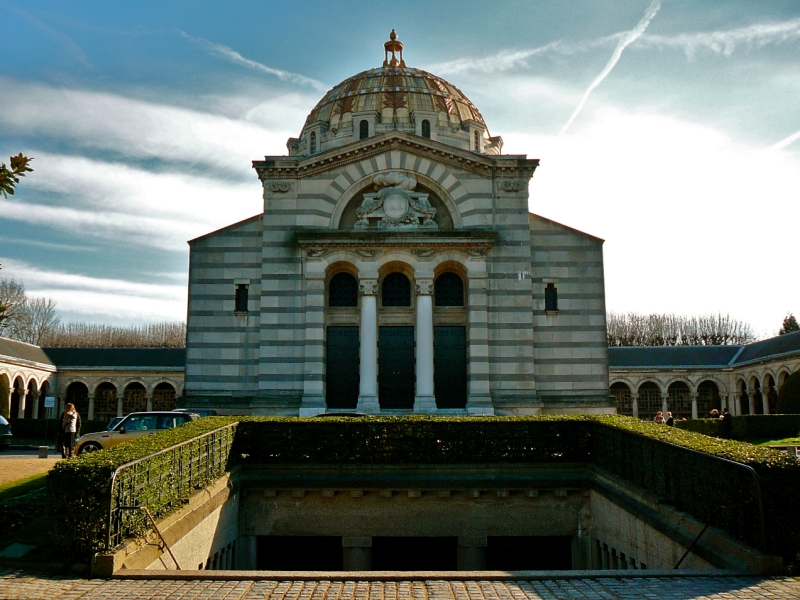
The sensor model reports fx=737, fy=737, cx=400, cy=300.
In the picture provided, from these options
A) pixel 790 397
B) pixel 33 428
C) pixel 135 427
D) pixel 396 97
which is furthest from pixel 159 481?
pixel 790 397

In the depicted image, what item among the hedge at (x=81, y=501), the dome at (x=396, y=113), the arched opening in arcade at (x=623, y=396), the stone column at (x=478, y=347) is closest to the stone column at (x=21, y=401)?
the dome at (x=396, y=113)

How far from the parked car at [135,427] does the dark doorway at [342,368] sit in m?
9.82

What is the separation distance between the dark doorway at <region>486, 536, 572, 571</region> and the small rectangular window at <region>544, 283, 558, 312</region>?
16.9 m

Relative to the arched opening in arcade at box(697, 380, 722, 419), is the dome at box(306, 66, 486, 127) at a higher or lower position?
higher

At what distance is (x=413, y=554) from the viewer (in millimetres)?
18734

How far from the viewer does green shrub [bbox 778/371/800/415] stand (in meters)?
44.2

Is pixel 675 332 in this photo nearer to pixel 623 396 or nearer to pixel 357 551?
pixel 623 396

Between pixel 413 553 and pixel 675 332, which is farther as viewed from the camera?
pixel 675 332

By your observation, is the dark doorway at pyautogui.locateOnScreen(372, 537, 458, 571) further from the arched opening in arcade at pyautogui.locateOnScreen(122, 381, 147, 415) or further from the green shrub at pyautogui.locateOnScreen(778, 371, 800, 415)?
the arched opening in arcade at pyautogui.locateOnScreen(122, 381, 147, 415)

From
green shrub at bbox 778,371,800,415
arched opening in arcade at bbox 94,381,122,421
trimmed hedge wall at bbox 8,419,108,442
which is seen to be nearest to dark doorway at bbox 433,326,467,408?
trimmed hedge wall at bbox 8,419,108,442

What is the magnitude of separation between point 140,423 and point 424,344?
43.3 feet

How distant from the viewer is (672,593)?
10094mm

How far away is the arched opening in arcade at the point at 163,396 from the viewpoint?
6325cm

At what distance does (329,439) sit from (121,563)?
8.07m
